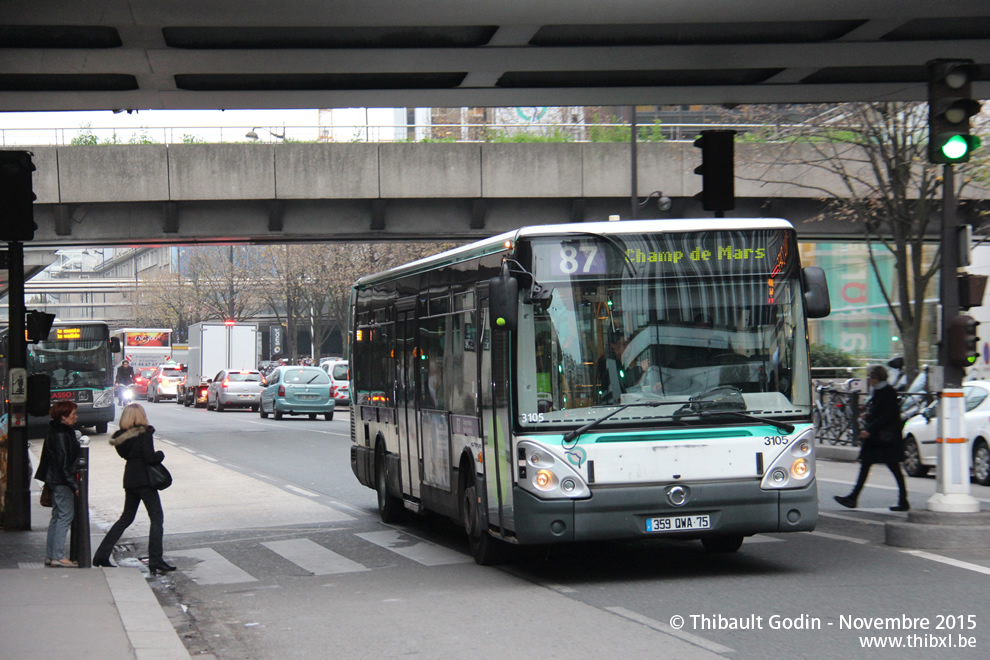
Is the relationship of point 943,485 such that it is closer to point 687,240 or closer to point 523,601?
point 687,240

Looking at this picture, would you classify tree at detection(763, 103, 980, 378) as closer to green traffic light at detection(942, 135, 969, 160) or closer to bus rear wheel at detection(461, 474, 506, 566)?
green traffic light at detection(942, 135, 969, 160)

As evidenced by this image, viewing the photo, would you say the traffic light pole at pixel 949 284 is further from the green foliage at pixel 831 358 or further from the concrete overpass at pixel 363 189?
the green foliage at pixel 831 358

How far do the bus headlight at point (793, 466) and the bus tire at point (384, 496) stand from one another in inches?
222

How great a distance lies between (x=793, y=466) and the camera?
9.98 meters

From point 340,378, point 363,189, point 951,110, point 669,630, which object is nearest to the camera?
point 669,630

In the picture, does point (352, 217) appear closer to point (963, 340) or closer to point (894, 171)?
point (894, 171)

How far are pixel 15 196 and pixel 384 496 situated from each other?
213 inches

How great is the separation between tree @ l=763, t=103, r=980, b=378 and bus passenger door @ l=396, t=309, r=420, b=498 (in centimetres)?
1329

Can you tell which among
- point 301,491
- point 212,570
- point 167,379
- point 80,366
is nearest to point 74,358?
point 80,366

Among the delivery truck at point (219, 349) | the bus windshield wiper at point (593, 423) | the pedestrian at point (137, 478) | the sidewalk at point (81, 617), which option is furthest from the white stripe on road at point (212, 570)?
the delivery truck at point (219, 349)

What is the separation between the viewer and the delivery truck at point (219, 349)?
185 feet

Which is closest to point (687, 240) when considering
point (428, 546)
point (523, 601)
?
point (523, 601)

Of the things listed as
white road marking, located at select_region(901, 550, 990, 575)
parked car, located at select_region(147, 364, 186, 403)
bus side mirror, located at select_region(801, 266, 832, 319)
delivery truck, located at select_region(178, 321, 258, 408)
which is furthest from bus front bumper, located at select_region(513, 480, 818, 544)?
parked car, located at select_region(147, 364, 186, 403)

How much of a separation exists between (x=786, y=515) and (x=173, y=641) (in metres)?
4.87
